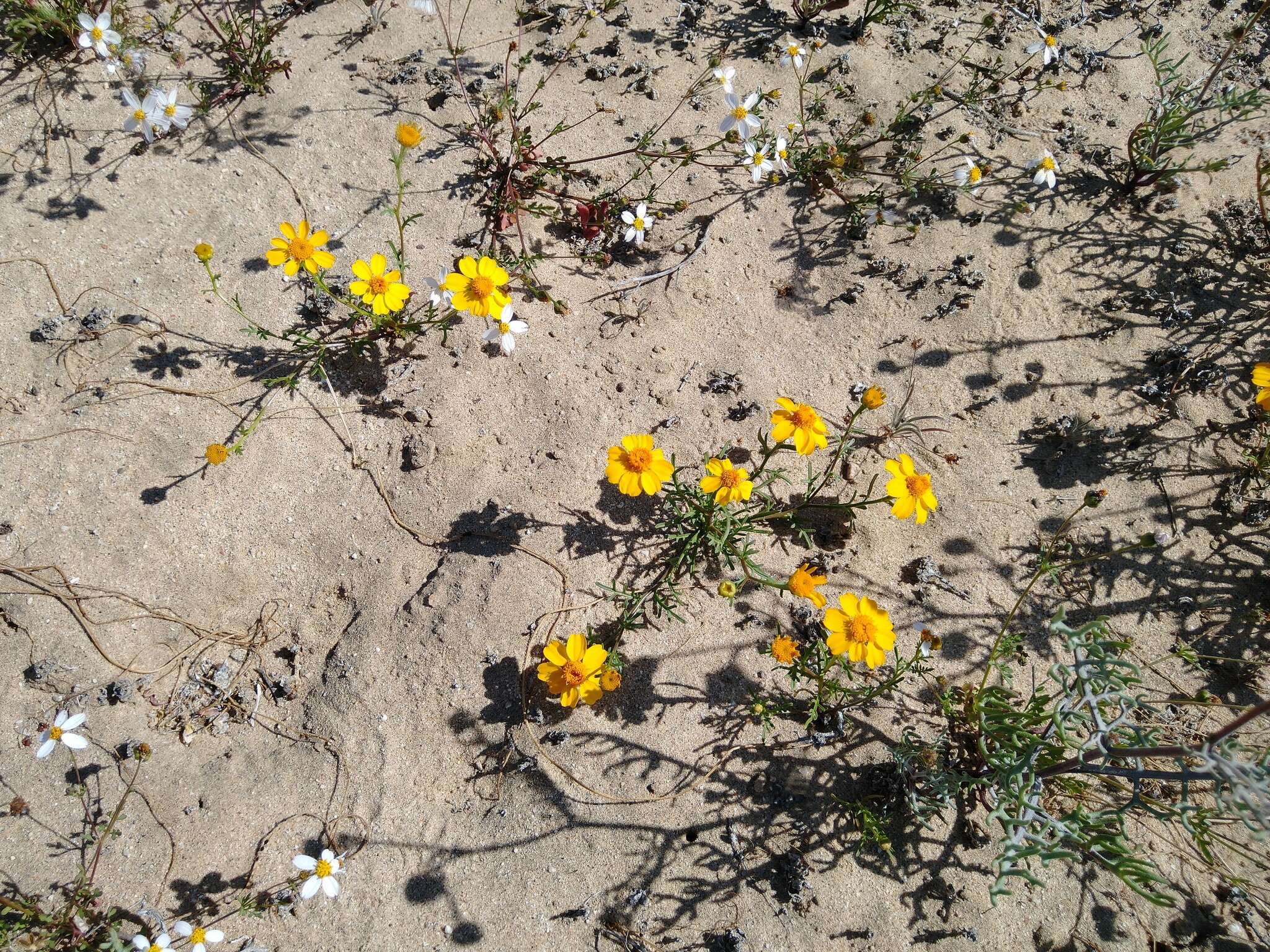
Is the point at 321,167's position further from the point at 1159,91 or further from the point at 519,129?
the point at 1159,91

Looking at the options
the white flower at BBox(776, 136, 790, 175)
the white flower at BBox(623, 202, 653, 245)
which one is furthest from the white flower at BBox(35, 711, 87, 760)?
the white flower at BBox(776, 136, 790, 175)

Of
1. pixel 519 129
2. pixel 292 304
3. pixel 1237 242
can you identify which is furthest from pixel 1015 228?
pixel 292 304

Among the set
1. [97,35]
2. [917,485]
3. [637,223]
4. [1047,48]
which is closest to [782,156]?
[637,223]

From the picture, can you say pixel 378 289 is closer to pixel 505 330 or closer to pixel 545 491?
pixel 505 330

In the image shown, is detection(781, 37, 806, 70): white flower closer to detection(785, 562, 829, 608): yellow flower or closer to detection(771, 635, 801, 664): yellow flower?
detection(785, 562, 829, 608): yellow flower

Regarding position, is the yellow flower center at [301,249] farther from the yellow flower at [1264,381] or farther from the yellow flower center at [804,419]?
the yellow flower at [1264,381]
